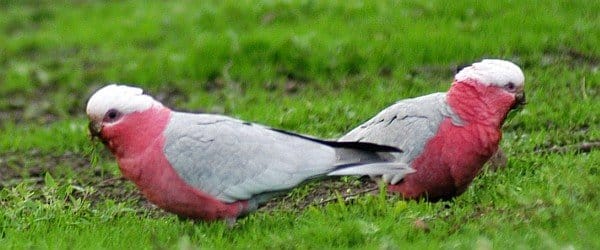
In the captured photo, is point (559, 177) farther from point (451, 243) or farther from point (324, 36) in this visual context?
point (324, 36)

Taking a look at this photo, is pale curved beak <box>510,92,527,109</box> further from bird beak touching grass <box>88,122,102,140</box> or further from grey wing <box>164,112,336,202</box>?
bird beak touching grass <box>88,122,102,140</box>

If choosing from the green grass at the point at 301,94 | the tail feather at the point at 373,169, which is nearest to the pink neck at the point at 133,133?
the green grass at the point at 301,94

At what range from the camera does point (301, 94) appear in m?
10.4

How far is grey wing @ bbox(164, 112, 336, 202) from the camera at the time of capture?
639 centimetres

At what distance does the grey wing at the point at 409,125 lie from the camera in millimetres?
6793

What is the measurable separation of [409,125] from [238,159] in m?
1.13

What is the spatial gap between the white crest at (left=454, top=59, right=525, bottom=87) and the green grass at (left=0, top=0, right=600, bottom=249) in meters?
0.63

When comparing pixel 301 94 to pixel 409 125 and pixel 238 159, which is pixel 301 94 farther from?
pixel 238 159

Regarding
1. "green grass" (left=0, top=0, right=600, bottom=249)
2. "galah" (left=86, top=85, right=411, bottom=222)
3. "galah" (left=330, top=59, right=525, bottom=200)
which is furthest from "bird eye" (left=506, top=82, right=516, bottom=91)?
"galah" (left=86, top=85, right=411, bottom=222)

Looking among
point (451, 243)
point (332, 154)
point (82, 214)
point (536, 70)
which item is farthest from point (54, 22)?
point (451, 243)

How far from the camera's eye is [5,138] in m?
10.2

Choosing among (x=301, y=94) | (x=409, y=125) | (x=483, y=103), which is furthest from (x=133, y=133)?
(x=301, y=94)

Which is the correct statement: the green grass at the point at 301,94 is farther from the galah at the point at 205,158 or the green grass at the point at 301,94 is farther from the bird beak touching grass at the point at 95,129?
the bird beak touching grass at the point at 95,129

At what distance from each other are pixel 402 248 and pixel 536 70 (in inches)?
185
